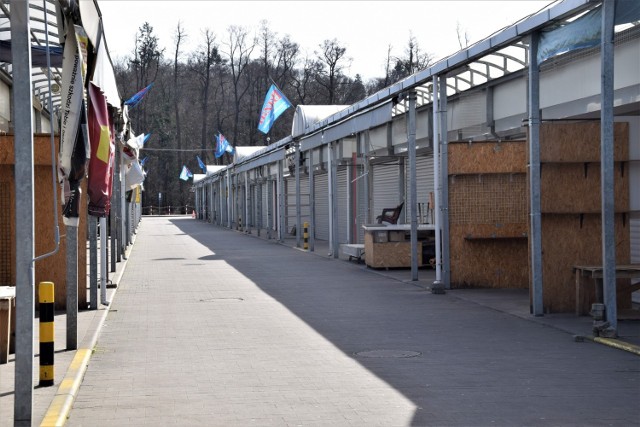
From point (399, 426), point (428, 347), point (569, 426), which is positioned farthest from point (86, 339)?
point (569, 426)

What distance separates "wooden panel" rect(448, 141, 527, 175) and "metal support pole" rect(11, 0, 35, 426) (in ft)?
38.0

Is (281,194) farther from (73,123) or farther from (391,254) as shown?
(73,123)

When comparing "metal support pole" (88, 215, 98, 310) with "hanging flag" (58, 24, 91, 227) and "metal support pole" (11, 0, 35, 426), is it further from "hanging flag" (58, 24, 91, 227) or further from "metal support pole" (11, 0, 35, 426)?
"metal support pole" (11, 0, 35, 426)

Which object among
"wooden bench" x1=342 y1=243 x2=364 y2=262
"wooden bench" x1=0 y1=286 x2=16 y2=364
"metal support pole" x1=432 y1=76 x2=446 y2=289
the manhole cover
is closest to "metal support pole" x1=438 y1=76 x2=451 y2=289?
"metal support pole" x1=432 y1=76 x2=446 y2=289

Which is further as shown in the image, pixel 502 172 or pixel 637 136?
pixel 502 172

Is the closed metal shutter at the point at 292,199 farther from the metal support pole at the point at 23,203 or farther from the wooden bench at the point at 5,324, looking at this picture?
the metal support pole at the point at 23,203

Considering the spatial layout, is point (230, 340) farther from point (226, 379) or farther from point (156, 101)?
point (156, 101)

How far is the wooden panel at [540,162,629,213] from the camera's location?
13930mm

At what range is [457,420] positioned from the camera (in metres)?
7.36

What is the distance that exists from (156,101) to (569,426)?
90163 mm

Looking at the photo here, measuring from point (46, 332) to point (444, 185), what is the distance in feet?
33.8

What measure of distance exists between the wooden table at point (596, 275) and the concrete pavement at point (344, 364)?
664 millimetres

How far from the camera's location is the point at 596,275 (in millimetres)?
12930

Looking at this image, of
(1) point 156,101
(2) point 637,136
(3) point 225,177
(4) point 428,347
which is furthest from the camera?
(1) point 156,101
